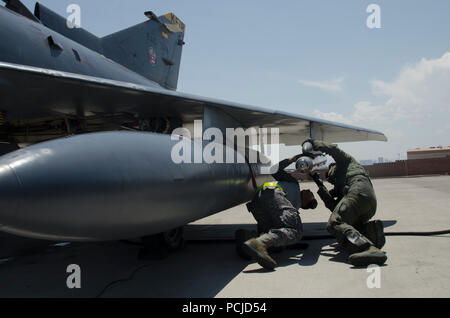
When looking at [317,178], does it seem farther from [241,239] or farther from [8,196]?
[8,196]

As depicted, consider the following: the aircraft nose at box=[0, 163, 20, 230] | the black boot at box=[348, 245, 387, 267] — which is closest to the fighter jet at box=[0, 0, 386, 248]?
the aircraft nose at box=[0, 163, 20, 230]

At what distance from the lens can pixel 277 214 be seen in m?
→ 3.94

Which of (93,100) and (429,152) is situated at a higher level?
(429,152)

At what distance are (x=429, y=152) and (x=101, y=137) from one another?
179 ft

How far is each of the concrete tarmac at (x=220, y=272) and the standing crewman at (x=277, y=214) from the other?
0.24 m

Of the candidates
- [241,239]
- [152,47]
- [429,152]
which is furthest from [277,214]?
[429,152]

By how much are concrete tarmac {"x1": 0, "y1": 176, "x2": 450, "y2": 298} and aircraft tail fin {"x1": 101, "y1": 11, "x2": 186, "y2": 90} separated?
14.6ft

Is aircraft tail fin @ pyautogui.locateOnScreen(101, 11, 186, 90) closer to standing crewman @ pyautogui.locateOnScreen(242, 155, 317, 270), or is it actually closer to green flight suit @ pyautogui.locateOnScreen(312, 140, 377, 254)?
standing crewman @ pyautogui.locateOnScreen(242, 155, 317, 270)

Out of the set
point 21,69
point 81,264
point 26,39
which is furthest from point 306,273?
point 26,39

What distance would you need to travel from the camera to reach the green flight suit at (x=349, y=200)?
367 cm

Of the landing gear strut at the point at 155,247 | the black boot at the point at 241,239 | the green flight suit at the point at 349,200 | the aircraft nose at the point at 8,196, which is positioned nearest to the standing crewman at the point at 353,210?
the green flight suit at the point at 349,200

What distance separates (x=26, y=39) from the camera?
4312 mm

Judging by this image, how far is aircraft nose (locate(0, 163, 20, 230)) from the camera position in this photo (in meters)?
1.97
